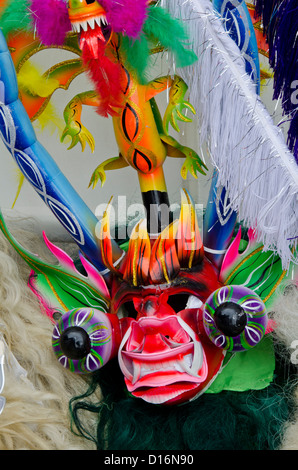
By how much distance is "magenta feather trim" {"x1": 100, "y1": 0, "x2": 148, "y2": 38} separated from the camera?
0.80m

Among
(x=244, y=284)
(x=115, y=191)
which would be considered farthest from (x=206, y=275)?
(x=115, y=191)

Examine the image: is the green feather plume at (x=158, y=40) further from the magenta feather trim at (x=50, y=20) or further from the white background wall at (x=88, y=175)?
the white background wall at (x=88, y=175)

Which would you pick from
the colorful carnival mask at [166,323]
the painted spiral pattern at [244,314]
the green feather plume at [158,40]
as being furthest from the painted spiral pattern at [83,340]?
the green feather plume at [158,40]

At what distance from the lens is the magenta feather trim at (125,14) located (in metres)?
0.80

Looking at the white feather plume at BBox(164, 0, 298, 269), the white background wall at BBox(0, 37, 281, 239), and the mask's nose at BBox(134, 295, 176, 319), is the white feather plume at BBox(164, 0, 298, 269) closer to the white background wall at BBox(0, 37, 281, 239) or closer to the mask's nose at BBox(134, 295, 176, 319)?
the mask's nose at BBox(134, 295, 176, 319)

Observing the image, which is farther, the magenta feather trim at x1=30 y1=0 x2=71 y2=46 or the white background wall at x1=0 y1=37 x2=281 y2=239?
the white background wall at x1=0 y1=37 x2=281 y2=239

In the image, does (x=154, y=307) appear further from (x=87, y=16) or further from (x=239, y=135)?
(x=87, y=16)

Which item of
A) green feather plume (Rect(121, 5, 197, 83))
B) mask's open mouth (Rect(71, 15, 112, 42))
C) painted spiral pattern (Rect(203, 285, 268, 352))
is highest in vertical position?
mask's open mouth (Rect(71, 15, 112, 42))

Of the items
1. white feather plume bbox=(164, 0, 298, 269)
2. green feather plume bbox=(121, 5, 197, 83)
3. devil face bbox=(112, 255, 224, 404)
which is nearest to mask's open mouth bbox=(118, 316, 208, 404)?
devil face bbox=(112, 255, 224, 404)

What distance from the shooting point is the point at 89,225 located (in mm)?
880

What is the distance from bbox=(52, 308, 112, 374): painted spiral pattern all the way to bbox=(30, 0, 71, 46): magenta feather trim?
13.4 inches

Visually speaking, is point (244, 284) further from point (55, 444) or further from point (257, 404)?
point (55, 444)

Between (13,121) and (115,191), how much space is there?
1.35 ft
